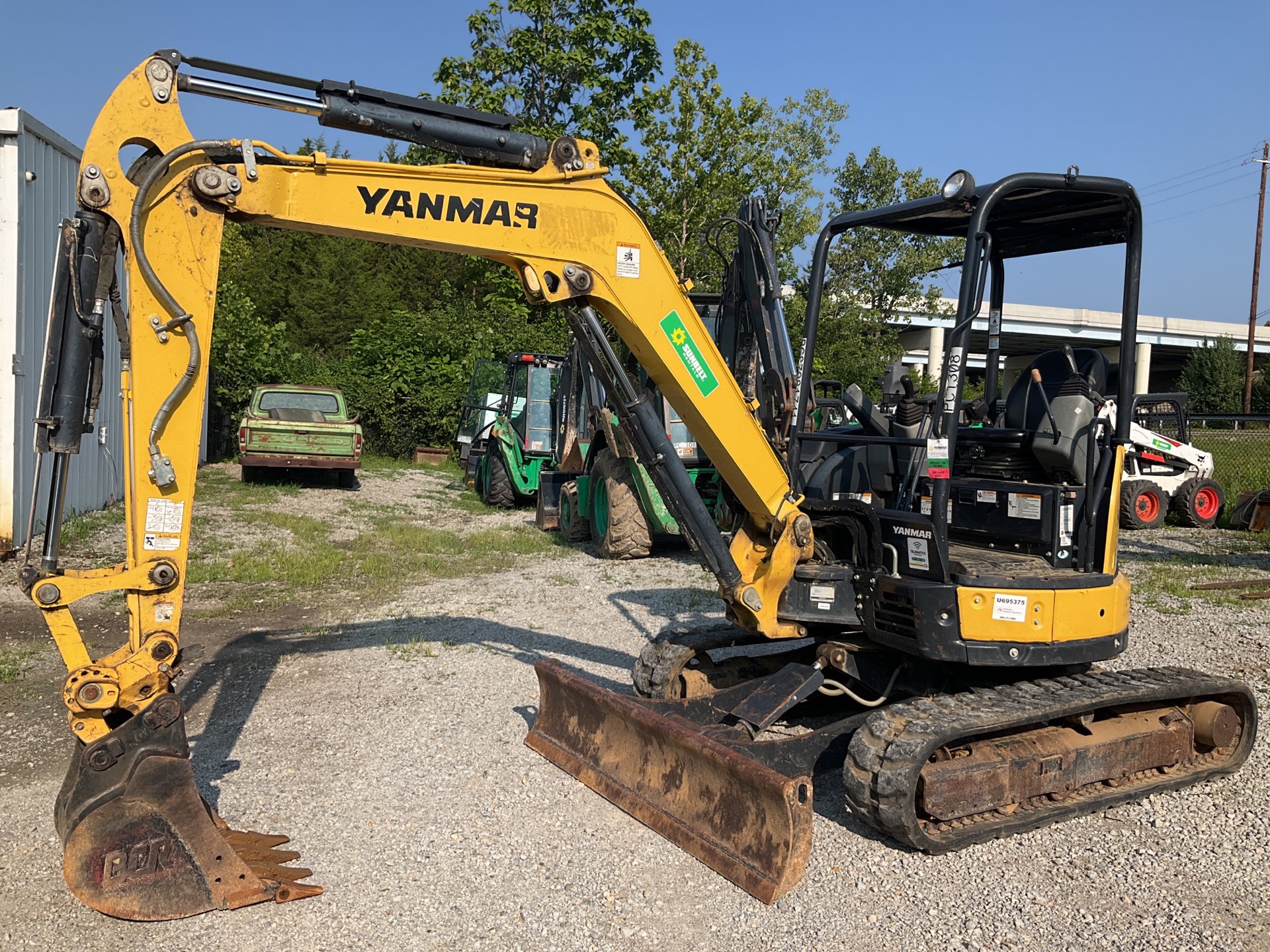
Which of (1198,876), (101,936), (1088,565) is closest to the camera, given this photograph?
(101,936)

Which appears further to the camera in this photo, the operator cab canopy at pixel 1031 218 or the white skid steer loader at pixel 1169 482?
the white skid steer loader at pixel 1169 482

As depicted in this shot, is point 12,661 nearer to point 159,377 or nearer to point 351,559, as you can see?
point 159,377

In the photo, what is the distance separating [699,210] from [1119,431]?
1955 cm

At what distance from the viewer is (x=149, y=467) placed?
389 centimetres

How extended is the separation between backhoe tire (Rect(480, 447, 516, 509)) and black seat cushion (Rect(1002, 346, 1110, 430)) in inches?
489

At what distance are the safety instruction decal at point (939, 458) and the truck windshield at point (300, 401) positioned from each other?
1614 cm

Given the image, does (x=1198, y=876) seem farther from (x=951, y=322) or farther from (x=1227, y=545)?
(x=1227, y=545)

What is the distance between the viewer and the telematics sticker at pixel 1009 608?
15.2 feet

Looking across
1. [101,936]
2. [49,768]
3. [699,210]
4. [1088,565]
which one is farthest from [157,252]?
[699,210]

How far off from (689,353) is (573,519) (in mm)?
8894

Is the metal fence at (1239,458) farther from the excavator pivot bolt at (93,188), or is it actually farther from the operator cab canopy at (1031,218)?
the excavator pivot bolt at (93,188)

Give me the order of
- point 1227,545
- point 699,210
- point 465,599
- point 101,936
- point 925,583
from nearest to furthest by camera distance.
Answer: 1. point 101,936
2. point 925,583
3. point 465,599
4. point 1227,545
5. point 699,210

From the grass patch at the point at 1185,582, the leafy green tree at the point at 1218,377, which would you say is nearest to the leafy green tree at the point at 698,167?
the grass patch at the point at 1185,582

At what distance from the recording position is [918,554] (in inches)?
189
